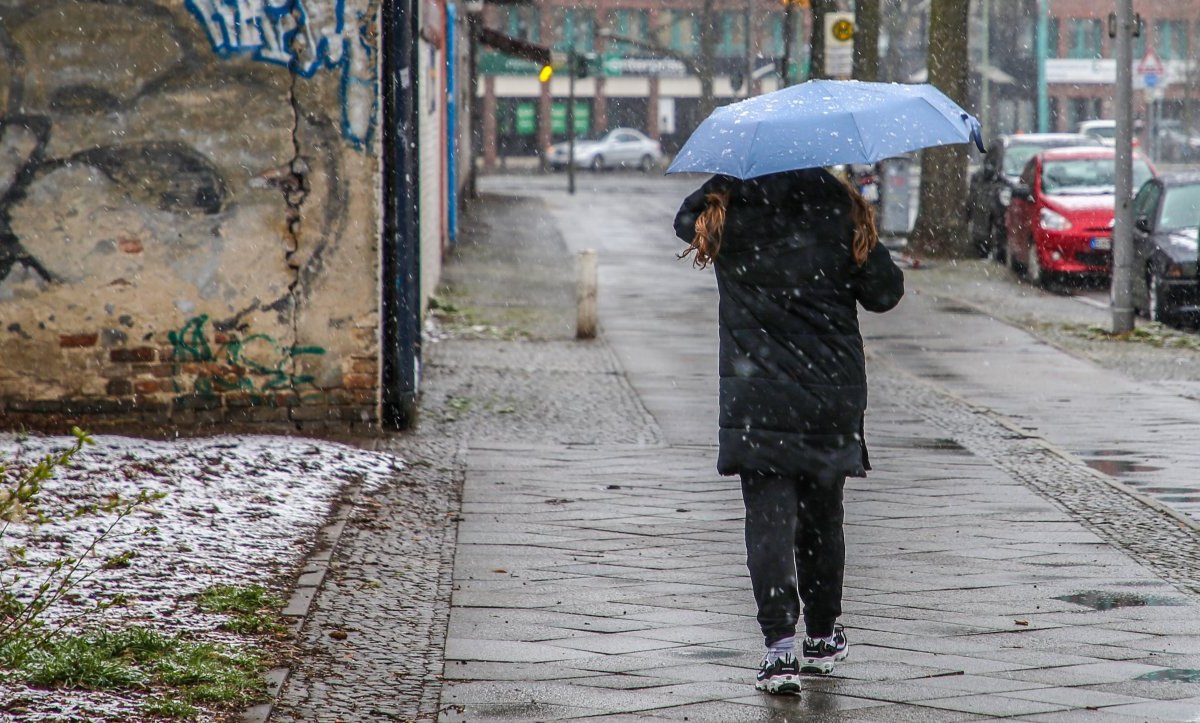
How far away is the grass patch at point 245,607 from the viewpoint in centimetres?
603

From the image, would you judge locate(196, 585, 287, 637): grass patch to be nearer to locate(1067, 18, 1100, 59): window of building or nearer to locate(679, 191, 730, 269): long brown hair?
locate(679, 191, 730, 269): long brown hair

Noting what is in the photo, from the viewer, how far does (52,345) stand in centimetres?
1011

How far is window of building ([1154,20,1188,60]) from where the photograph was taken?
242 ft

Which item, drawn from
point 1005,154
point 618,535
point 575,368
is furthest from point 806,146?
point 1005,154

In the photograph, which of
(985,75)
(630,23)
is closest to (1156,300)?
(985,75)

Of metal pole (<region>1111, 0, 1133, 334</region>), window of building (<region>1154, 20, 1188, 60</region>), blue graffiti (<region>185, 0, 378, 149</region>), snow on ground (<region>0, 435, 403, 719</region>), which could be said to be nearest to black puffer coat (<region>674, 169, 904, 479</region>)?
snow on ground (<region>0, 435, 403, 719</region>)

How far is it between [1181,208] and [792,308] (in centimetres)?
1450

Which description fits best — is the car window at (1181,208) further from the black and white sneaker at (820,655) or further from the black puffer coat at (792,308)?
the black puffer coat at (792,308)

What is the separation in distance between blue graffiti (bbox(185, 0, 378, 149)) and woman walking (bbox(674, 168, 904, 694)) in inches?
196

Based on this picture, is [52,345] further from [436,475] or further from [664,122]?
[664,122]

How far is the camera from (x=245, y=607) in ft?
20.6

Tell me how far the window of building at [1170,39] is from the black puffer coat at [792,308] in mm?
72325

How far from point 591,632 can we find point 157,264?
4766mm

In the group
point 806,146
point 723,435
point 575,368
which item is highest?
point 806,146
